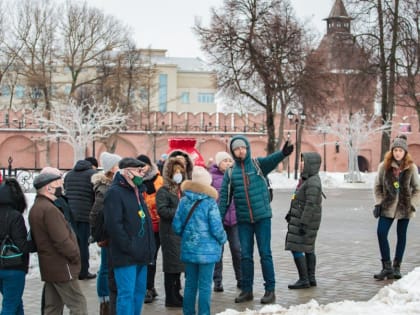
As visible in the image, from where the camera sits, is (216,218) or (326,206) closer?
(216,218)

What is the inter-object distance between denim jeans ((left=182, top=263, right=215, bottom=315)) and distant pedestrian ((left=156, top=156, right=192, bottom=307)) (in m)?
0.69

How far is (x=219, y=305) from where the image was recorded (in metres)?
7.39

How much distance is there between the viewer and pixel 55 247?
19.1ft

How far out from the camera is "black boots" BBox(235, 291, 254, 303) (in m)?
7.50

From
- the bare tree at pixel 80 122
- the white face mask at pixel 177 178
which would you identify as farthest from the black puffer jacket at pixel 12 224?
the bare tree at pixel 80 122

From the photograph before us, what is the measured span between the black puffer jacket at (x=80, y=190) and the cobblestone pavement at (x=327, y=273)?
3.03 feet

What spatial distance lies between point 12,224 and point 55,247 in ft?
1.56

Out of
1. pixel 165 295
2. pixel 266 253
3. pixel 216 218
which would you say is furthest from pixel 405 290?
pixel 165 295

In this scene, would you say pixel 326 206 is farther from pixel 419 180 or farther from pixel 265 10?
pixel 265 10

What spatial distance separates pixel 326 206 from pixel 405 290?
47.8ft

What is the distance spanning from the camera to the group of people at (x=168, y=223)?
19.5 feet

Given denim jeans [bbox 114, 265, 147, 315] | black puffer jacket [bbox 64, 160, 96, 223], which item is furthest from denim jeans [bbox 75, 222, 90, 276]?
denim jeans [bbox 114, 265, 147, 315]

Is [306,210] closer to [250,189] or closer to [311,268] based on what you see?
[311,268]

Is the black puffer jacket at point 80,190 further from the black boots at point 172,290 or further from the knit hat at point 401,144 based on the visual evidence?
the knit hat at point 401,144
